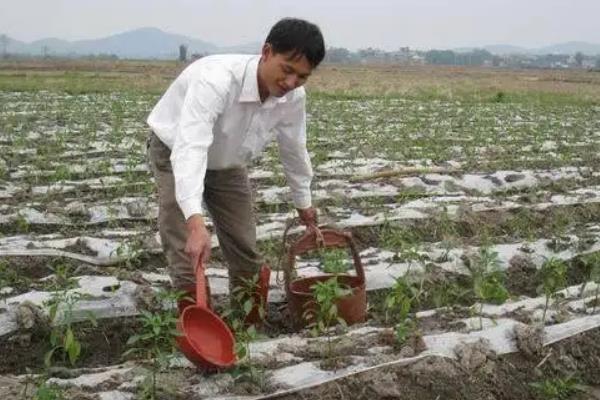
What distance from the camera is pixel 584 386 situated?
3016 millimetres

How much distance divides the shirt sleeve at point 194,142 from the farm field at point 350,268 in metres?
0.39

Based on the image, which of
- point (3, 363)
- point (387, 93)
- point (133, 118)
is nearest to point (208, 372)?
point (3, 363)

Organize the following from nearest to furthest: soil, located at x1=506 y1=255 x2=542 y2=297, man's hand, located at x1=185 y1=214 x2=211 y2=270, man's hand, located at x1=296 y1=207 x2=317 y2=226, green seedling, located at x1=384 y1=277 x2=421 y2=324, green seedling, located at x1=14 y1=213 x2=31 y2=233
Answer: man's hand, located at x1=185 y1=214 x2=211 y2=270 < green seedling, located at x1=384 y1=277 x2=421 y2=324 < man's hand, located at x1=296 y1=207 x2=317 y2=226 < soil, located at x1=506 y1=255 x2=542 y2=297 < green seedling, located at x1=14 y1=213 x2=31 y2=233

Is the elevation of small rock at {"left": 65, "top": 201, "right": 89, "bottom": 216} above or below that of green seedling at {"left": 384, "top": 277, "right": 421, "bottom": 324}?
below

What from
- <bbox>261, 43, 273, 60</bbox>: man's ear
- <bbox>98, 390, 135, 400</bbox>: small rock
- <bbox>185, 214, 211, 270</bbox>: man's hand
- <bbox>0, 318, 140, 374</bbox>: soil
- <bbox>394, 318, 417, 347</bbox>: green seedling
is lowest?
<bbox>0, 318, 140, 374</bbox>: soil

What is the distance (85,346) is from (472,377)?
1739 millimetres

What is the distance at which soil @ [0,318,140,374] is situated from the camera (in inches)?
126

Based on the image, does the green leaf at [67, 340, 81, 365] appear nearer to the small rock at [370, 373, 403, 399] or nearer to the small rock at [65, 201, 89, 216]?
the small rock at [370, 373, 403, 399]

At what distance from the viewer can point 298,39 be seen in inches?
105

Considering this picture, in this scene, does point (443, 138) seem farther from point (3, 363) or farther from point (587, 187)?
point (3, 363)

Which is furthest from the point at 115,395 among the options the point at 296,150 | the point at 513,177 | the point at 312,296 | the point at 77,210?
the point at 513,177

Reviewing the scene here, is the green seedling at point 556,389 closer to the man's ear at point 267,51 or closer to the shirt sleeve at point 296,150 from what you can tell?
the shirt sleeve at point 296,150

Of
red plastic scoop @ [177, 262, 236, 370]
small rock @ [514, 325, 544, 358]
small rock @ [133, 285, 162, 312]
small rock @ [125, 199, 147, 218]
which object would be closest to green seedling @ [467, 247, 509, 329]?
small rock @ [514, 325, 544, 358]

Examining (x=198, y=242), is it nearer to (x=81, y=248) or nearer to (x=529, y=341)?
(x=529, y=341)
